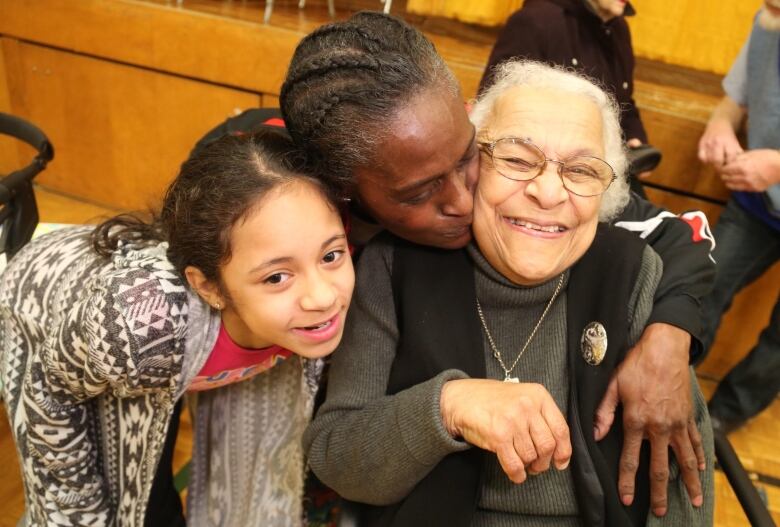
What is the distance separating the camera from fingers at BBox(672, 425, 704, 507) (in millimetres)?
1182

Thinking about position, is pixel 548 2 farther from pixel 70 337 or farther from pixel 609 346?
pixel 70 337

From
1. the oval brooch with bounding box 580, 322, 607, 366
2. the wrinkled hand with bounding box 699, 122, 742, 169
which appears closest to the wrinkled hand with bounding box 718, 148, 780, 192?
the wrinkled hand with bounding box 699, 122, 742, 169

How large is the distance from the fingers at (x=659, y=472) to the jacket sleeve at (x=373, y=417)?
1.25ft

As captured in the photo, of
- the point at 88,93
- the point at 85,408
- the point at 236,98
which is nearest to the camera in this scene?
the point at 85,408

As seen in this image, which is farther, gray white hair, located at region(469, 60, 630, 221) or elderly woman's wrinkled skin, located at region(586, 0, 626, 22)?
elderly woman's wrinkled skin, located at region(586, 0, 626, 22)

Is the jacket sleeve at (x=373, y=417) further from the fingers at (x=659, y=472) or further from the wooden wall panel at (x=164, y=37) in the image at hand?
the wooden wall panel at (x=164, y=37)

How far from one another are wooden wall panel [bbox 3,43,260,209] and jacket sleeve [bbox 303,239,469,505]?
2.09m

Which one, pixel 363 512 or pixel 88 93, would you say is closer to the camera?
pixel 363 512

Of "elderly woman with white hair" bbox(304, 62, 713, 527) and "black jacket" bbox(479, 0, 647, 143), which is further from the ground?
"black jacket" bbox(479, 0, 647, 143)

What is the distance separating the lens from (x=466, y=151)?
1150 millimetres

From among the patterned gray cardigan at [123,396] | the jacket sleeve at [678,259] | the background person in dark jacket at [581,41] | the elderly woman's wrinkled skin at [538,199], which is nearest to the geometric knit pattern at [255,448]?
the patterned gray cardigan at [123,396]

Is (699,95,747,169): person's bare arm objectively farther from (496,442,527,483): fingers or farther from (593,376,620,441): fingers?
(496,442,527,483): fingers

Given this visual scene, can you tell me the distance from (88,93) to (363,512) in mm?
2966

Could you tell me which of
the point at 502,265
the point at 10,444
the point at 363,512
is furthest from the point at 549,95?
the point at 10,444
